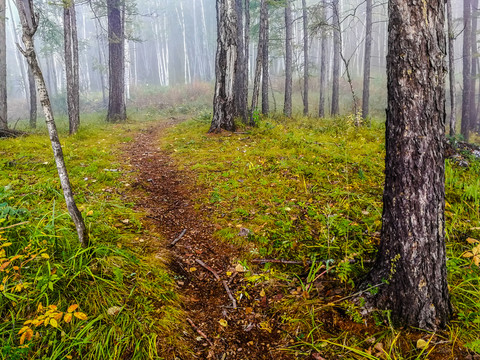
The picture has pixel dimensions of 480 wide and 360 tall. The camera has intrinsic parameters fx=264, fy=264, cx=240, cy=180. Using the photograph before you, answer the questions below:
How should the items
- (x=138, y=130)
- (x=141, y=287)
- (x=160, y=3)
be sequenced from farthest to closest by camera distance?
(x=160, y=3) → (x=138, y=130) → (x=141, y=287)

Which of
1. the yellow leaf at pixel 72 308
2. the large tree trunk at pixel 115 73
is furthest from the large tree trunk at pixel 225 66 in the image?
the large tree trunk at pixel 115 73

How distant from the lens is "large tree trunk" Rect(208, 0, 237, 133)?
696cm

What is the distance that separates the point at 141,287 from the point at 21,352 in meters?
0.81

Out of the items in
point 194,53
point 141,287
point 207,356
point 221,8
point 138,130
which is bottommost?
point 207,356

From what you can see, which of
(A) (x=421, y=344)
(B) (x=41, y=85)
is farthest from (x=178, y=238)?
(A) (x=421, y=344)

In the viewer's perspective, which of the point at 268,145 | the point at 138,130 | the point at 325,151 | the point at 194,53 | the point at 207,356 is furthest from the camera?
the point at 194,53

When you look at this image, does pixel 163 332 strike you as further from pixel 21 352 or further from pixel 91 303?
pixel 21 352

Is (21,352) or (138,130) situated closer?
(21,352)

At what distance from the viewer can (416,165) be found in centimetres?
182

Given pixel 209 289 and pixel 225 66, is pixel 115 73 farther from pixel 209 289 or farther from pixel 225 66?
pixel 209 289

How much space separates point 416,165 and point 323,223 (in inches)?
54.5

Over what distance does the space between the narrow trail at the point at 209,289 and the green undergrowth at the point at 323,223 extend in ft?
0.55

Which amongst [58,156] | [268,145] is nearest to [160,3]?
[268,145]

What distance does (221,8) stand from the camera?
6.97 m
